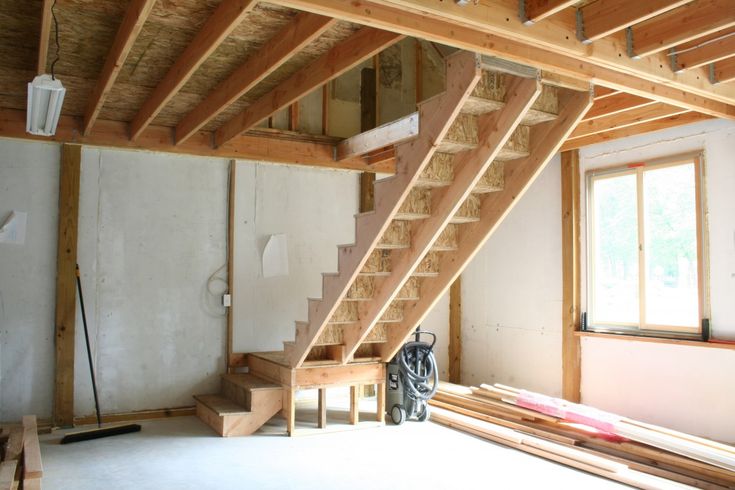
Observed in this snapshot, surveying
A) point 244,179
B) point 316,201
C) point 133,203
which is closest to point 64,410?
point 133,203

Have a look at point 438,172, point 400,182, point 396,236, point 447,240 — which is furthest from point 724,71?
point 396,236

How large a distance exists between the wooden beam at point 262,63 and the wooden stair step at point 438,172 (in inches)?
47.5

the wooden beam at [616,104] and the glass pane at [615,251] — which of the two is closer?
the wooden beam at [616,104]

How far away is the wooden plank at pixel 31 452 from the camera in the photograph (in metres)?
3.57

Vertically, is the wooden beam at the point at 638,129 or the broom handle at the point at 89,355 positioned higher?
the wooden beam at the point at 638,129

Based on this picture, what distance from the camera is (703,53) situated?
3924 millimetres

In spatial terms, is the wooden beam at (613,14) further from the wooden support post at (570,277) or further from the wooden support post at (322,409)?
the wooden support post at (322,409)

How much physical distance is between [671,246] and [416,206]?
103 inches

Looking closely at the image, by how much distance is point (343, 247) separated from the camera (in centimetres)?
487

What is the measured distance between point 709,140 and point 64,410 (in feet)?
20.4

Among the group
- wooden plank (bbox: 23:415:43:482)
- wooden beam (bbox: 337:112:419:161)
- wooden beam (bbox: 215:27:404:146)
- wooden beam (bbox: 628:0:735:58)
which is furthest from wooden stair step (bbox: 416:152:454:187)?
wooden plank (bbox: 23:415:43:482)

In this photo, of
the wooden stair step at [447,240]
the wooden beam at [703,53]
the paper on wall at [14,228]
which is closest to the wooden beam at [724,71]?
the wooden beam at [703,53]

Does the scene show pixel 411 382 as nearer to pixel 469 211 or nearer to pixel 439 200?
pixel 469 211

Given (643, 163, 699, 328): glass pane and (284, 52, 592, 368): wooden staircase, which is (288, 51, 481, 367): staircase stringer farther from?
(643, 163, 699, 328): glass pane
